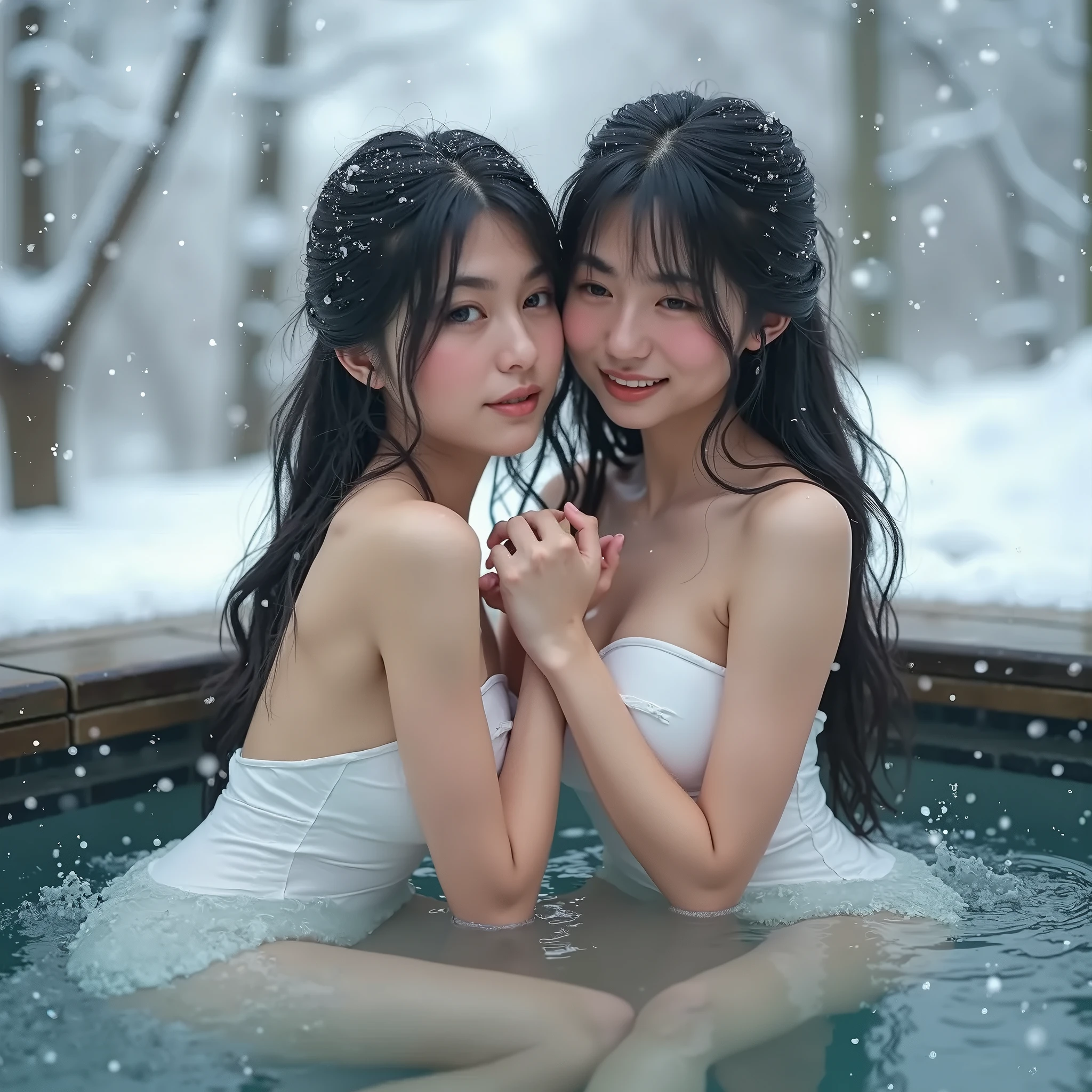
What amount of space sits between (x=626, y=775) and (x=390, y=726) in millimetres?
418

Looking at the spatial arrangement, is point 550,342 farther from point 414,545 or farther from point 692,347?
point 414,545

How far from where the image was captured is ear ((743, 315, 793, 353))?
2.38 meters

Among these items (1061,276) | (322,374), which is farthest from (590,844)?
(1061,276)

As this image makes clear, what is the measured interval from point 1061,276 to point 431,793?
26.8 feet

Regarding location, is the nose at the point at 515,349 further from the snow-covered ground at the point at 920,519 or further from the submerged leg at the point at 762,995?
the snow-covered ground at the point at 920,519

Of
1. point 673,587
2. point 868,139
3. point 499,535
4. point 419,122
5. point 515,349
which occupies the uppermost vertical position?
point 419,122

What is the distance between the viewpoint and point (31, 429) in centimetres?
618

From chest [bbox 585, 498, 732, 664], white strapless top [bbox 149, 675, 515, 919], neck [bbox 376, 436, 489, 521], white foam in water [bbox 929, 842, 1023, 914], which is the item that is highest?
neck [bbox 376, 436, 489, 521]

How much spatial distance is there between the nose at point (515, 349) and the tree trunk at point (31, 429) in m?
4.50

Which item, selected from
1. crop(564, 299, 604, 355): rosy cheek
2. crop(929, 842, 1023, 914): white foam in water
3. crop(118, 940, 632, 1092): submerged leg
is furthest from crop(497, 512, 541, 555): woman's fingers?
crop(929, 842, 1023, 914): white foam in water

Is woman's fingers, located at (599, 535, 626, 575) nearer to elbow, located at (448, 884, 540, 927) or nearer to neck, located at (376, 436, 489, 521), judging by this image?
neck, located at (376, 436, 489, 521)

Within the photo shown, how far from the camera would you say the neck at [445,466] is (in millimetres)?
2461

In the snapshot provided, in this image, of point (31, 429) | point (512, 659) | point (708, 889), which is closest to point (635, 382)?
point (512, 659)

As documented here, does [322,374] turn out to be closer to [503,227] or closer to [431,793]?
[503,227]
